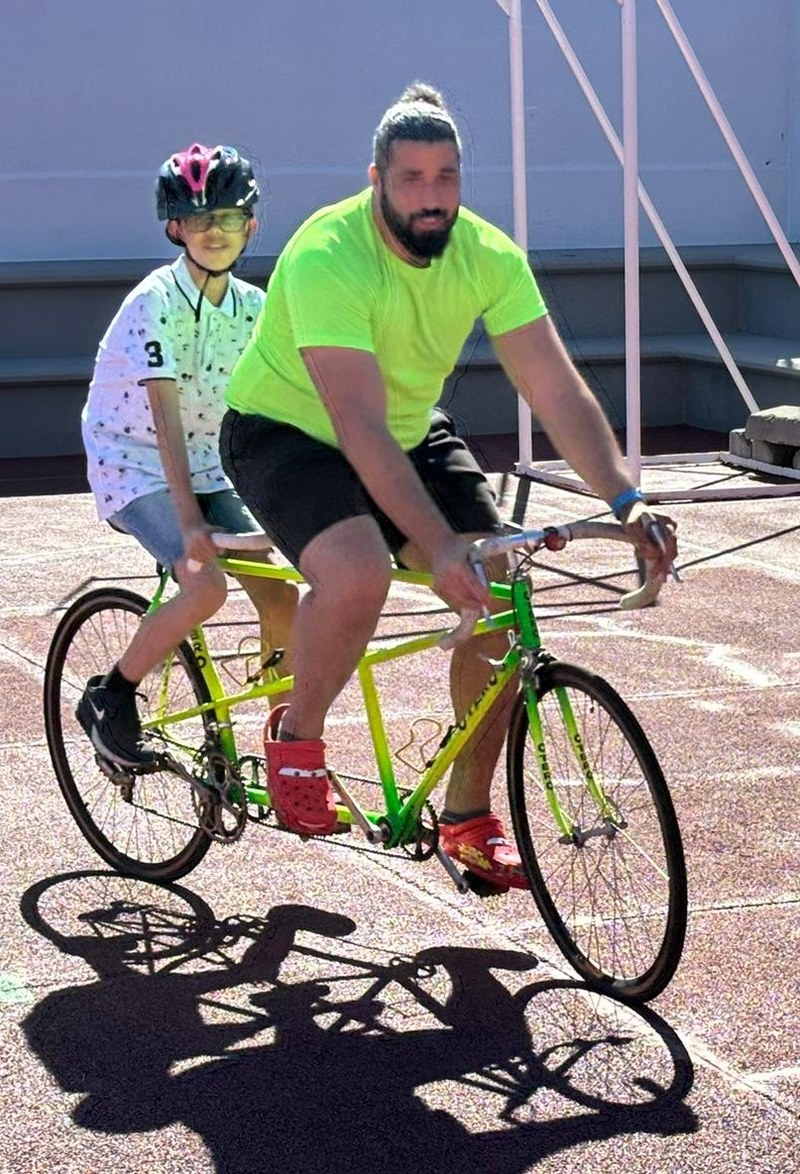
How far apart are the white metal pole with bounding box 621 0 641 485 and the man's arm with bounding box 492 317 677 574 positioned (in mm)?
5691

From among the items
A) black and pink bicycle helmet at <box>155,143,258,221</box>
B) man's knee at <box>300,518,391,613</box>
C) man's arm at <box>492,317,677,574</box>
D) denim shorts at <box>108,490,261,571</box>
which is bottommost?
denim shorts at <box>108,490,261,571</box>

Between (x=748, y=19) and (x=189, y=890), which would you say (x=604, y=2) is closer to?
(x=748, y=19)

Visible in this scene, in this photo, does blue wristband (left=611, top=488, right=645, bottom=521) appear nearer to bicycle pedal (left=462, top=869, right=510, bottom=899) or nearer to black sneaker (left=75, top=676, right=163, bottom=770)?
bicycle pedal (left=462, top=869, right=510, bottom=899)

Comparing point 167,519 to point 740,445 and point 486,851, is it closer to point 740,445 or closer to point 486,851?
point 486,851

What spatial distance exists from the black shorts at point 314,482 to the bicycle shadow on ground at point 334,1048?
93 centimetres

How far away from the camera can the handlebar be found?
382 cm

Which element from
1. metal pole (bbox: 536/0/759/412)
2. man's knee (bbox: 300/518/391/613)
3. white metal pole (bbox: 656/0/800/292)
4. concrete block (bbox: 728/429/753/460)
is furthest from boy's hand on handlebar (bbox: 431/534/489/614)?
concrete block (bbox: 728/429/753/460)

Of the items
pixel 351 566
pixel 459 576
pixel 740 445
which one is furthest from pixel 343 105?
pixel 459 576

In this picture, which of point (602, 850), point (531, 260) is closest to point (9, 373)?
point (531, 260)

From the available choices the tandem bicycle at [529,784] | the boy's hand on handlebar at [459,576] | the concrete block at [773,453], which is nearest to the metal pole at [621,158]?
the concrete block at [773,453]

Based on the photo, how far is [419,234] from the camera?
13.4 feet

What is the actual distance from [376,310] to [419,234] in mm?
179

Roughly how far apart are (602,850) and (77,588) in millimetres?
4789

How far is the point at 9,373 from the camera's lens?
13.4 meters
